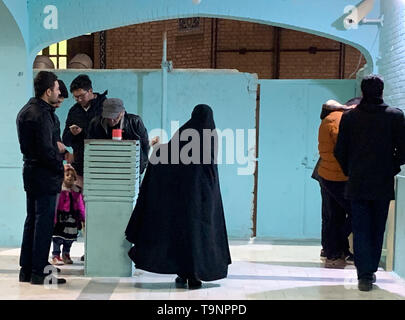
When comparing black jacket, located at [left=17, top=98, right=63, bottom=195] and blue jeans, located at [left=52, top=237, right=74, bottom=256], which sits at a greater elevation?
black jacket, located at [left=17, top=98, right=63, bottom=195]

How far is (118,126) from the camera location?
4.97 meters

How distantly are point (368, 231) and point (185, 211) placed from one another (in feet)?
4.63

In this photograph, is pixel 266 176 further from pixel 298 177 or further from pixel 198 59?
pixel 198 59

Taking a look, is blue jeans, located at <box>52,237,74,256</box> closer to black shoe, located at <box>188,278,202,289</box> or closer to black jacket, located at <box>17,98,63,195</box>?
black jacket, located at <box>17,98,63,195</box>

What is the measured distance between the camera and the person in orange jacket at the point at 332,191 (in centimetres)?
526

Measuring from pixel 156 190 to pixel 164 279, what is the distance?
0.84 metres

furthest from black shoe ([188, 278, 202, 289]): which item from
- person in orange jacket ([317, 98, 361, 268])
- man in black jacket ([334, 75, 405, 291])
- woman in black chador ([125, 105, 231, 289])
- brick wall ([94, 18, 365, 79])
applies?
brick wall ([94, 18, 365, 79])

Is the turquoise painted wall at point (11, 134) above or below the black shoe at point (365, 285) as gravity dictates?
above

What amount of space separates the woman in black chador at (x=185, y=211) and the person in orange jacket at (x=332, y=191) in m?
1.23

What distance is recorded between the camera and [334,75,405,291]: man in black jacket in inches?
177

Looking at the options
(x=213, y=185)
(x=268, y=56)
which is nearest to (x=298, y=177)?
(x=213, y=185)

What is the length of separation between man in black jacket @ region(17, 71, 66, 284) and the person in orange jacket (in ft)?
7.62

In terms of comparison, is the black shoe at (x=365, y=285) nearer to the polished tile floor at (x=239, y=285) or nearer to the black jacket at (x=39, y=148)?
the polished tile floor at (x=239, y=285)

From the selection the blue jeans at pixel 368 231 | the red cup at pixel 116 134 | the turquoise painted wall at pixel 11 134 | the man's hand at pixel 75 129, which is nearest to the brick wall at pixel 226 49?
the turquoise painted wall at pixel 11 134
